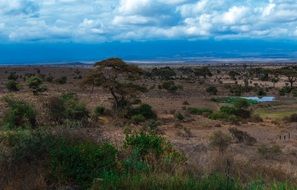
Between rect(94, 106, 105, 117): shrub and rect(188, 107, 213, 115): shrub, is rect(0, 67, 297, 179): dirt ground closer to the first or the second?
rect(188, 107, 213, 115): shrub

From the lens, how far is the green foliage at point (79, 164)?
11.1m

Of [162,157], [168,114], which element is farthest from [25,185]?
[168,114]

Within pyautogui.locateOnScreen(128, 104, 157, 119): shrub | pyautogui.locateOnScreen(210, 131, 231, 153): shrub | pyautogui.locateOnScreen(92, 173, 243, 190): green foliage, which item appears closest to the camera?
pyautogui.locateOnScreen(92, 173, 243, 190): green foliage

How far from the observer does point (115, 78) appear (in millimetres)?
52500

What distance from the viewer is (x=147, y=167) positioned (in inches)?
444

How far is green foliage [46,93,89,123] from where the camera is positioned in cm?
3744

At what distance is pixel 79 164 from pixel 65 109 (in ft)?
95.8

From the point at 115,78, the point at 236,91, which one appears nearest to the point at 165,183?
the point at 115,78

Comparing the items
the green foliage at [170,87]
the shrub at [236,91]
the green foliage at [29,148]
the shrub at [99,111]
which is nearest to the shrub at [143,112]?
the shrub at [99,111]

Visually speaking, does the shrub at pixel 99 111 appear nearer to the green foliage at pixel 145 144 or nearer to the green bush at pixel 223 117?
the green bush at pixel 223 117

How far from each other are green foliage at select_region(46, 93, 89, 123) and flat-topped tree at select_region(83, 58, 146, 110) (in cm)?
665

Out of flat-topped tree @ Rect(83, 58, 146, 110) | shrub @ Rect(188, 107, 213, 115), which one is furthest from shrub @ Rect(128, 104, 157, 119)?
shrub @ Rect(188, 107, 213, 115)

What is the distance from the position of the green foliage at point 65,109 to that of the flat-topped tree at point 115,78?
665 cm

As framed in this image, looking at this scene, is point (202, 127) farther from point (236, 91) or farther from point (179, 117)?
point (236, 91)
